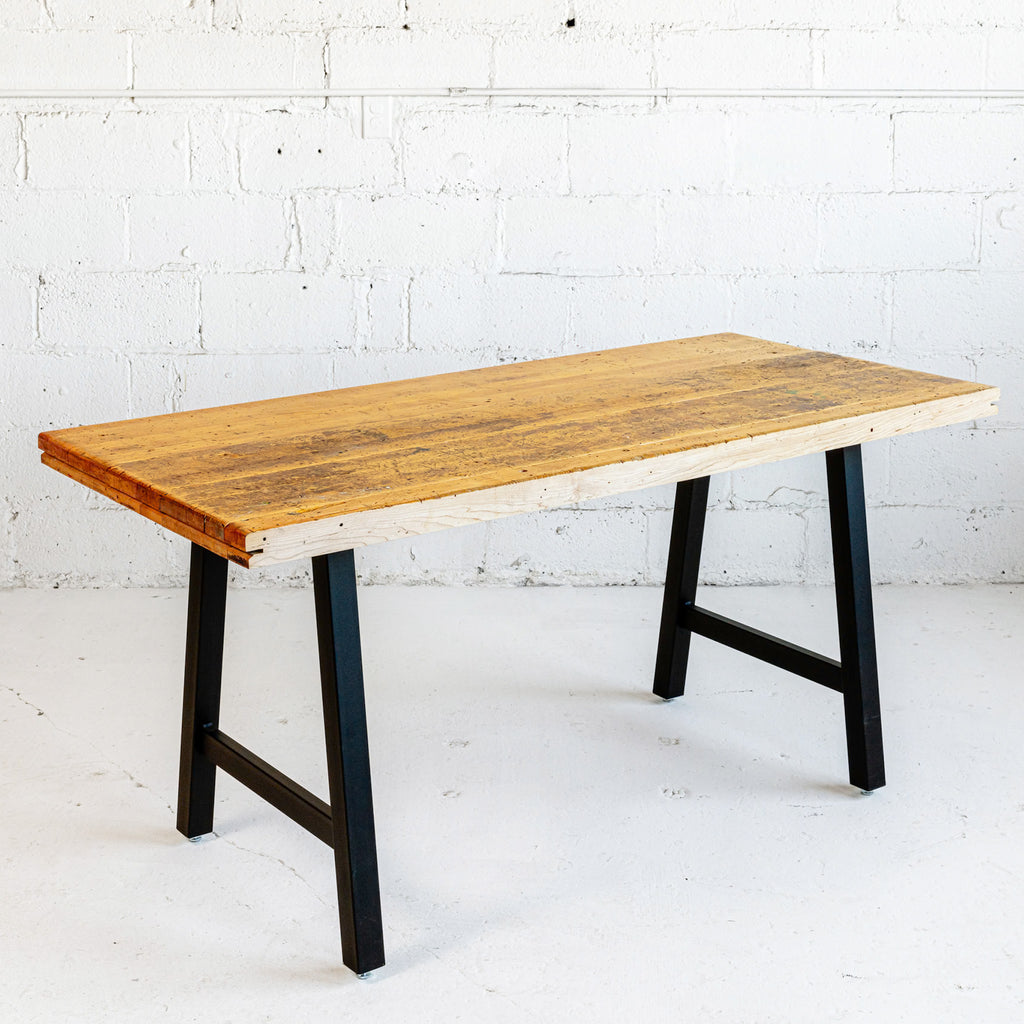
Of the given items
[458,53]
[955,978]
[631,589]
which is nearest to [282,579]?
[631,589]

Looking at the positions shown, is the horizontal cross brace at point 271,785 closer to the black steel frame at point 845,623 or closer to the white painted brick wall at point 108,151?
the black steel frame at point 845,623

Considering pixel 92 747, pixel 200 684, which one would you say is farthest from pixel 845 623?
pixel 92 747

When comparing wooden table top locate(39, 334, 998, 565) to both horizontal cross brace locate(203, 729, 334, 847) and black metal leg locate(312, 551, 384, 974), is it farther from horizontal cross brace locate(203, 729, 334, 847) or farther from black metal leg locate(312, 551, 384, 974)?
horizontal cross brace locate(203, 729, 334, 847)

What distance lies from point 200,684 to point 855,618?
1.12 meters

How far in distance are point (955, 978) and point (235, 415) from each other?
1.35m

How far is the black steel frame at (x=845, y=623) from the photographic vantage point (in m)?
2.32

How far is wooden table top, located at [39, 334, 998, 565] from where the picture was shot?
1.70m

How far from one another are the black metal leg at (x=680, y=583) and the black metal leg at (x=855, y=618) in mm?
380

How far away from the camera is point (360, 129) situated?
3.29 metres

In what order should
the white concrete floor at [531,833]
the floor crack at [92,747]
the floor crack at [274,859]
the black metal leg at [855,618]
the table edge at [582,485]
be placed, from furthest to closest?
the floor crack at [92,747] < the black metal leg at [855,618] < the floor crack at [274,859] < the white concrete floor at [531,833] < the table edge at [582,485]

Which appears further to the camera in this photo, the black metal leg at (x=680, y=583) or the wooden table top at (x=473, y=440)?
the black metal leg at (x=680, y=583)

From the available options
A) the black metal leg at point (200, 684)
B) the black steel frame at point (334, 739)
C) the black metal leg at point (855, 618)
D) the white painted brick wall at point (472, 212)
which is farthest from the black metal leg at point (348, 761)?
the white painted brick wall at point (472, 212)

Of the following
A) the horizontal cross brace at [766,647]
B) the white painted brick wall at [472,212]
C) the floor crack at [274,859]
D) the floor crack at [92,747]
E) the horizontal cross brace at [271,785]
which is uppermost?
the white painted brick wall at [472,212]

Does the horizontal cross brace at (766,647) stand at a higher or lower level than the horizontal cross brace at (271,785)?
higher
